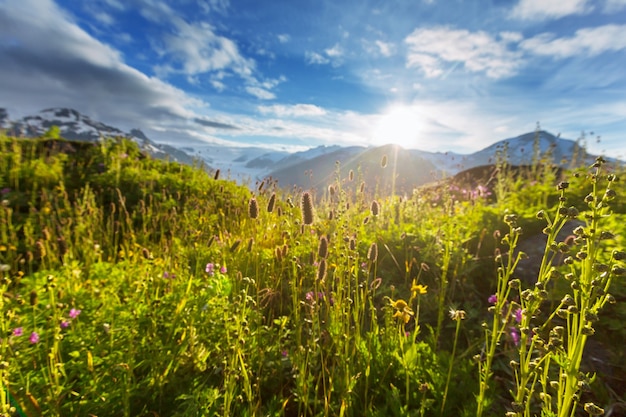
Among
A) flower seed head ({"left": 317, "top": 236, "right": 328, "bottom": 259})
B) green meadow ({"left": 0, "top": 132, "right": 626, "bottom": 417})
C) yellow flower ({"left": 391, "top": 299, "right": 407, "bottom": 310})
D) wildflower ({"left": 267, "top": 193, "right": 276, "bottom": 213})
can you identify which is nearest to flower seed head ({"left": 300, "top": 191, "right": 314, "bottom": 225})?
green meadow ({"left": 0, "top": 132, "right": 626, "bottom": 417})

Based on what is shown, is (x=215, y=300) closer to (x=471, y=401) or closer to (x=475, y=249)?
(x=471, y=401)

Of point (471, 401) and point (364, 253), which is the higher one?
point (364, 253)

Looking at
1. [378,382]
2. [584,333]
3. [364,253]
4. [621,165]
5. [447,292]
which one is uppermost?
[621,165]

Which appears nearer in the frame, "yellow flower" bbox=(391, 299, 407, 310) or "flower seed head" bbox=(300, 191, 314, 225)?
"yellow flower" bbox=(391, 299, 407, 310)

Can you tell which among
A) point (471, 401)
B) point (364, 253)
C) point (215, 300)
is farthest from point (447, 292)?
point (215, 300)

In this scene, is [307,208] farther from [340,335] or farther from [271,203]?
[340,335]

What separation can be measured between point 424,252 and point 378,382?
1.82 metres

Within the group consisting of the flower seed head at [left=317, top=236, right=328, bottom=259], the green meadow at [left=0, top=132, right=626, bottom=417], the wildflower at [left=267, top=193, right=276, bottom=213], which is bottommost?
the green meadow at [left=0, top=132, right=626, bottom=417]

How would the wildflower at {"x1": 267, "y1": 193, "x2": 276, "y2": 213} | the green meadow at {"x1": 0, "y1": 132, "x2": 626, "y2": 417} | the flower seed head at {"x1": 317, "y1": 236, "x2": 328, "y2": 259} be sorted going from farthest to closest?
the wildflower at {"x1": 267, "y1": 193, "x2": 276, "y2": 213}
the flower seed head at {"x1": 317, "y1": 236, "x2": 328, "y2": 259}
the green meadow at {"x1": 0, "y1": 132, "x2": 626, "y2": 417}

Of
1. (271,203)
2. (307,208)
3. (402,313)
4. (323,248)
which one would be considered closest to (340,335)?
(402,313)

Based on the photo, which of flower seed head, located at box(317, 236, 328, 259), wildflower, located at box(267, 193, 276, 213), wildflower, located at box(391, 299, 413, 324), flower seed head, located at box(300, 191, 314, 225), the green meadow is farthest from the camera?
wildflower, located at box(267, 193, 276, 213)

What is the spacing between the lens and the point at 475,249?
3.76 metres

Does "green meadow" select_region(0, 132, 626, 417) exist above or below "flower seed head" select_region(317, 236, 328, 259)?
below

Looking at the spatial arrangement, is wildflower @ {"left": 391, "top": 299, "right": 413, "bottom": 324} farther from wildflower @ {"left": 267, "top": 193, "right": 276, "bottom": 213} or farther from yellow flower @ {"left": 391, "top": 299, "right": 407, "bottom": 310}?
wildflower @ {"left": 267, "top": 193, "right": 276, "bottom": 213}
